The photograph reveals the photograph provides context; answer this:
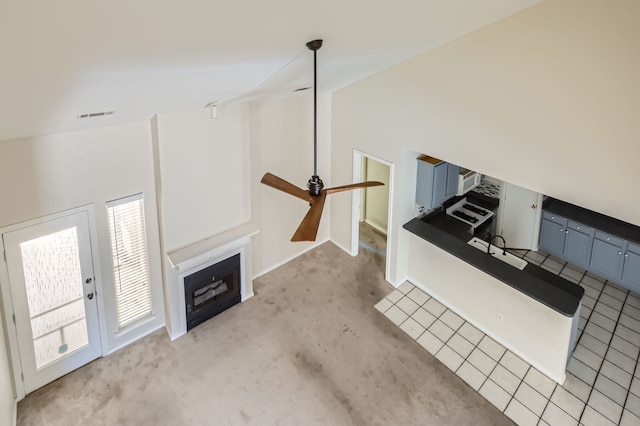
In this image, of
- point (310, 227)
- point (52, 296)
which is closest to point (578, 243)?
point (310, 227)

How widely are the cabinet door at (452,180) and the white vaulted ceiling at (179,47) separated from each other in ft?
5.19

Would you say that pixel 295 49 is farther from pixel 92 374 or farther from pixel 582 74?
pixel 92 374

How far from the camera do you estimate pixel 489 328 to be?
16.8 feet

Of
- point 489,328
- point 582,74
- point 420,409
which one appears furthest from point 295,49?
point 489,328

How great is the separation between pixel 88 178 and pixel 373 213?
442cm

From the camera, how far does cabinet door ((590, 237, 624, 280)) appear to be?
5676 millimetres

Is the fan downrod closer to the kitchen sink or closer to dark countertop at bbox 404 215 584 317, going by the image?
dark countertop at bbox 404 215 584 317

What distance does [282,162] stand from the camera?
227 inches

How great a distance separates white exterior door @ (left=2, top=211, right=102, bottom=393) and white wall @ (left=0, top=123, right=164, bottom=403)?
129 mm

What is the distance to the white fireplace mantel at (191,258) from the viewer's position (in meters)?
4.85

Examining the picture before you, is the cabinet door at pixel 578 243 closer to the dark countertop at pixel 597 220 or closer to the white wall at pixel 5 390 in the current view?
the dark countertop at pixel 597 220

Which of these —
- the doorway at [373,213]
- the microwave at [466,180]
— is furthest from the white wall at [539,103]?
the doorway at [373,213]

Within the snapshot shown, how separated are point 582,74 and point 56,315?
5.03 metres

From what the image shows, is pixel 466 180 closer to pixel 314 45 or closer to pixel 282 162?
pixel 282 162
